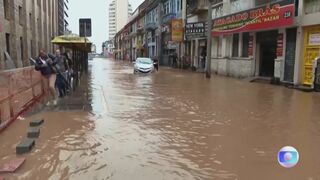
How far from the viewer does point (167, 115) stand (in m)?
10.4

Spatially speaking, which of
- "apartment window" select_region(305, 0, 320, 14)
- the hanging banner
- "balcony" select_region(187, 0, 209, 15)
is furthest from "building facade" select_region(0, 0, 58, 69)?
"apartment window" select_region(305, 0, 320, 14)

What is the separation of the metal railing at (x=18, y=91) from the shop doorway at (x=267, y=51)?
45.9ft

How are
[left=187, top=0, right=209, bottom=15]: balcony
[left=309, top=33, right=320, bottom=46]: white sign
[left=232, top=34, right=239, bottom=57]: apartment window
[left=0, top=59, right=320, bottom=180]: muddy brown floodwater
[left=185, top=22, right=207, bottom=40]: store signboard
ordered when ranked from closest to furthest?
[left=0, top=59, right=320, bottom=180]: muddy brown floodwater → [left=309, top=33, right=320, bottom=46]: white sign → [left=232, top=34, right=239, bottom=57]: apartment window → [left=185, top=22, right=207, bottom=40]: store signboard → [left=187, top=0, right=209, bottom=15]: balcony

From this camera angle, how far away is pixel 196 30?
3469cm

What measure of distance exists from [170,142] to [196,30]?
92.3 ft

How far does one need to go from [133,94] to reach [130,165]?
964 cm

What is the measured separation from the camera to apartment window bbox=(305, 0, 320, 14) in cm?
1835

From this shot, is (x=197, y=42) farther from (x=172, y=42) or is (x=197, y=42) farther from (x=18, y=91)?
(x=18, y=91)

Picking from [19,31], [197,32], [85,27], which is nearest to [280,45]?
[85,27]

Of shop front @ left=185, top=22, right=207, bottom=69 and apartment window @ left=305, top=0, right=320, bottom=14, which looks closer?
apartment window @ left=305, top=0, right=320, bottom=14

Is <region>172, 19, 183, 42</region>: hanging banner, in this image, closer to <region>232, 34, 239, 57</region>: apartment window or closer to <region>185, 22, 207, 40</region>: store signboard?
<region>185, 22, 207, 40</region>: store signboard

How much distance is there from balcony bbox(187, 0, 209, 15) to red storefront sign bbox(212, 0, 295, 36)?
5470mm

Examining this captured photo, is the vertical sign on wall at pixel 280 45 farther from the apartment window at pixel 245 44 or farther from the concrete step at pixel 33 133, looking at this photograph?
the concrete step at pixel 33 133

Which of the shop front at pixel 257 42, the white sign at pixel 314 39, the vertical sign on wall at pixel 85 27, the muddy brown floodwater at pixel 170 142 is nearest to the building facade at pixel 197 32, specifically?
the shop front at pixel 257 42
